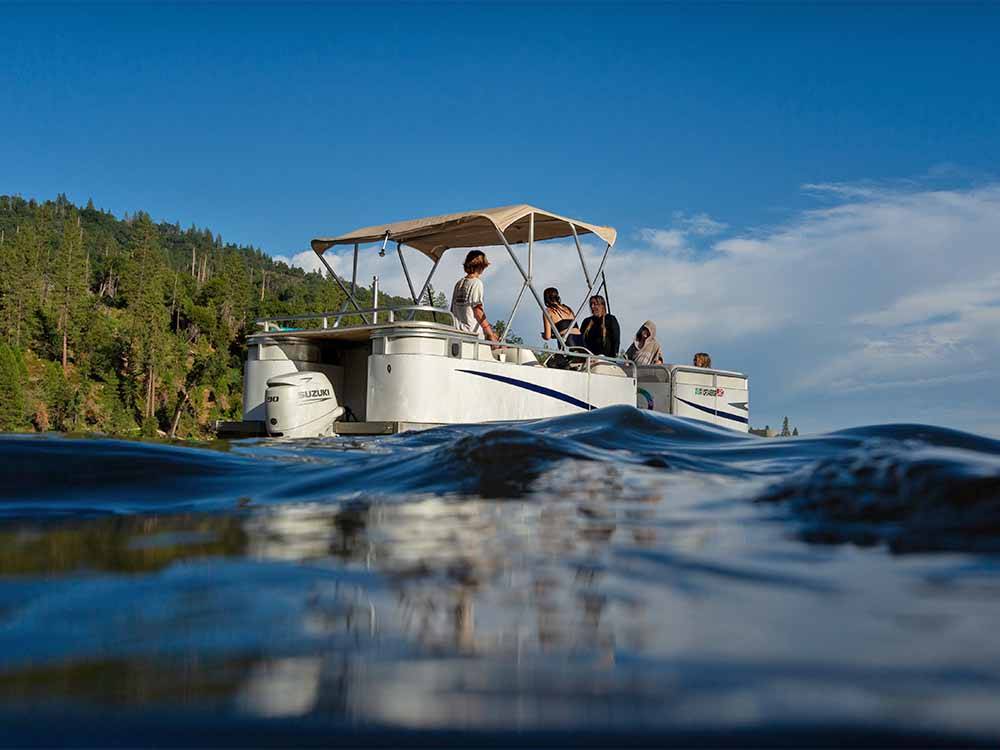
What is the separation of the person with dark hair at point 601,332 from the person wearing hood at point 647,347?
94 cm

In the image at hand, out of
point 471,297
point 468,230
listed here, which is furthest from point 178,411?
point 471,297

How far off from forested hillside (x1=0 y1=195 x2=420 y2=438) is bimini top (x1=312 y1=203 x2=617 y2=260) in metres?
36.0

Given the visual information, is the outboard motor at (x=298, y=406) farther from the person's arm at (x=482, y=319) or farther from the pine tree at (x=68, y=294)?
the pine tree at (x=68, y=294)

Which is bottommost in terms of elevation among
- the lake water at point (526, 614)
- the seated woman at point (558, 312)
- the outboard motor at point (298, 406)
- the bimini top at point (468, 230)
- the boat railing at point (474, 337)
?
the lake water at point (526, 614)

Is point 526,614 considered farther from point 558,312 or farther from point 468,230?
point 468,230

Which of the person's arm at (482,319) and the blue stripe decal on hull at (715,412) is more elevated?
the person's arm at (482,319)

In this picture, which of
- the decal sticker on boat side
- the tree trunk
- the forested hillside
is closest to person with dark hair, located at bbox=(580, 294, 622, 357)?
the decal sticker on boat side

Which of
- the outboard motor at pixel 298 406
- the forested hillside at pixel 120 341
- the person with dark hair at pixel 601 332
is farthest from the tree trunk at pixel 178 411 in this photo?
the outboard motor at pixel 298 406

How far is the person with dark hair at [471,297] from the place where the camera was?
972 centimetres

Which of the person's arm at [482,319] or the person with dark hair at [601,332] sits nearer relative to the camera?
the person's arm at [482,319]

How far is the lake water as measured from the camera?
59 centimetres

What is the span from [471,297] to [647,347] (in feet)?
13.0

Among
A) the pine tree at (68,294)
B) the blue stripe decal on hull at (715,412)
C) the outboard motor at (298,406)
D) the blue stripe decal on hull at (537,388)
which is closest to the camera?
the outboard motor at (298,406)

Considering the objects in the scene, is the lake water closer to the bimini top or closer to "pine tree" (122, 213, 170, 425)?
the bimini top
